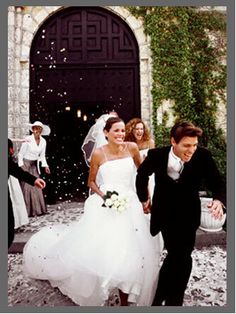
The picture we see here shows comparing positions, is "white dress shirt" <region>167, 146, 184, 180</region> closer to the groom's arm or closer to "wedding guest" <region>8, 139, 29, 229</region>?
the groom's arm

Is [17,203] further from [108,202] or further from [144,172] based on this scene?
[144,172]

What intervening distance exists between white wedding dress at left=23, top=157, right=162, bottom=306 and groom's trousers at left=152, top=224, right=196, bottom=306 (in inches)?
5.0

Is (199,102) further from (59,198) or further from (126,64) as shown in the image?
(59,198)

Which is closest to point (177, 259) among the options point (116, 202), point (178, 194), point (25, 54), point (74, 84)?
point (178, 194)

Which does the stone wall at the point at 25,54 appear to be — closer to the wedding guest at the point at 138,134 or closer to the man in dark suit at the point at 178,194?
the wedding guest at the point at 138,134

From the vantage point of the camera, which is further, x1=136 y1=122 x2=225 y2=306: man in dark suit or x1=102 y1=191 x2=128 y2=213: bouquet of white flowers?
x1=102 y1=191 x2=128 y2=213: bouquet of white flowers

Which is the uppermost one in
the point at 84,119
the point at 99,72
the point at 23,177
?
the point at 99,72

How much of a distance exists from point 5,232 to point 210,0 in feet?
10.0

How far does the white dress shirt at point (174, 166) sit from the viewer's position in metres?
2.78

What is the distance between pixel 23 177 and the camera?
3.04m

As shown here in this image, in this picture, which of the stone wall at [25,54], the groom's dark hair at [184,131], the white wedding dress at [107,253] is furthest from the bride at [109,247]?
the stone wall at [25,54]

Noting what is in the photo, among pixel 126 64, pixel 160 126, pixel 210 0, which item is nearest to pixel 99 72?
pixel 126 64

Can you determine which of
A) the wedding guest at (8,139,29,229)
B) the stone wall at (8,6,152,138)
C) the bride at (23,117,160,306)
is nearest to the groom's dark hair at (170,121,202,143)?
the bride at (23,117,160,306)

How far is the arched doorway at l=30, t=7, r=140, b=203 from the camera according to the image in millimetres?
3957
